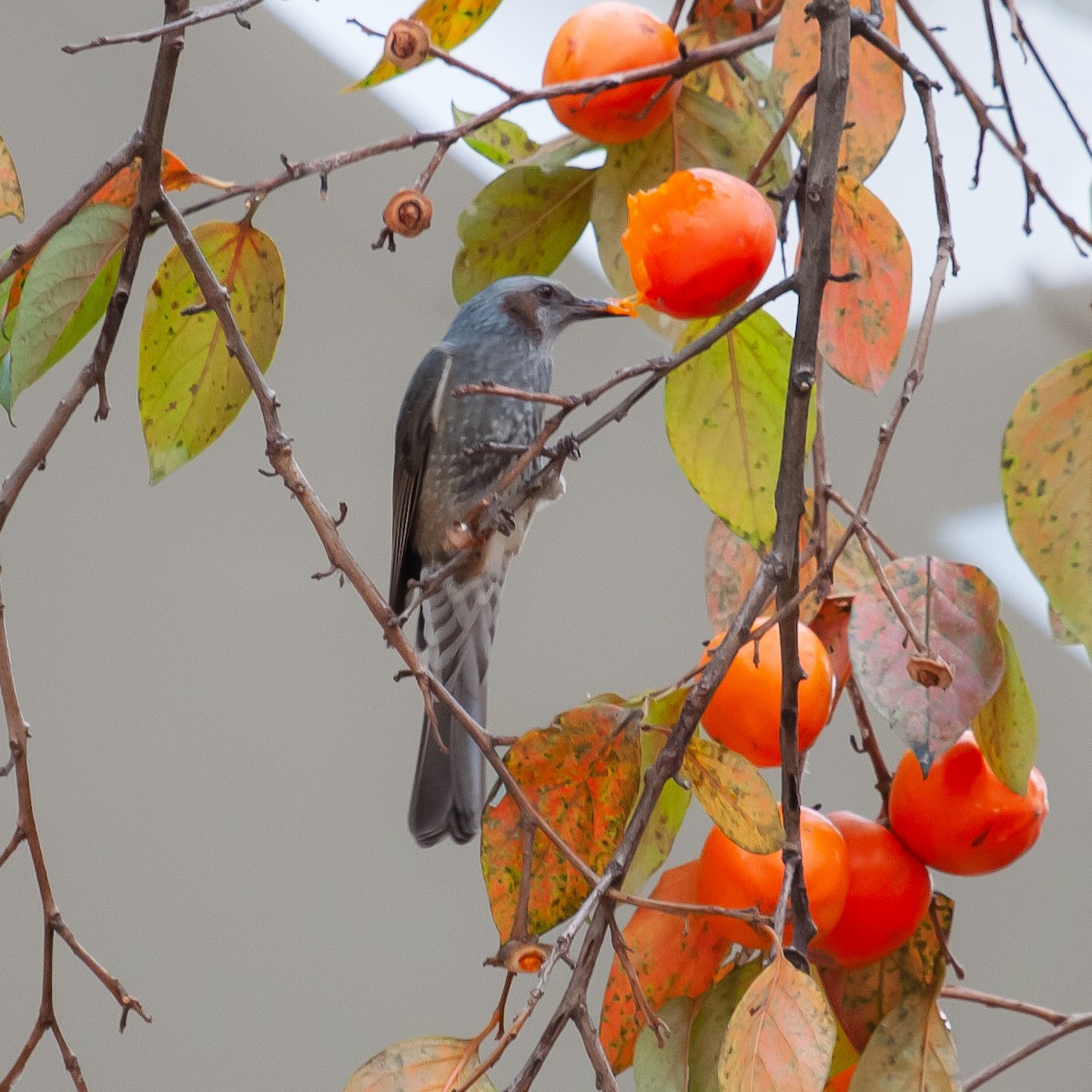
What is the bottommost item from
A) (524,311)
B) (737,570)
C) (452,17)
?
(737,570)

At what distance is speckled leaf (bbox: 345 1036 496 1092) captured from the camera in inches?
19.3

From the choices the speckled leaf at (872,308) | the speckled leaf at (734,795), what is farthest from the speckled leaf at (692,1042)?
the speckled leaf at (872,308)

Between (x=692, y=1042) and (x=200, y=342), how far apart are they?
0.36 metres

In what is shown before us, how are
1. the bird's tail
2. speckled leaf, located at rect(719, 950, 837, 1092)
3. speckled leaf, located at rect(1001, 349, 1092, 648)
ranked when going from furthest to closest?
the bird's tail < speckled leaf, located at rect(1001, 349, 1092, 648) < speckled leaf, located at rect(719, 950, 837, 1092)

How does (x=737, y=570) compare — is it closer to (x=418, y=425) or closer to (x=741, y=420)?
(x=741, y=420)

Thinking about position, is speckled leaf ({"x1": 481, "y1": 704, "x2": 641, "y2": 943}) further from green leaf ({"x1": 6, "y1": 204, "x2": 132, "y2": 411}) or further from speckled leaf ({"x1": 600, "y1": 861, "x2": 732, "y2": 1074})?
green leaf ({"x1": 6, "y1": 204, "x2": 132, "y2": 411})

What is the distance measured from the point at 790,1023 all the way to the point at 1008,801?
8.5 inches

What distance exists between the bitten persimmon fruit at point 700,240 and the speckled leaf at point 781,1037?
24 cm

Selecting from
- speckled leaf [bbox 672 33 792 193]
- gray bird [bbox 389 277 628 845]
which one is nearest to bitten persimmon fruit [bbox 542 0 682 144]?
speckled leaf [bbox 672 33 792 193]

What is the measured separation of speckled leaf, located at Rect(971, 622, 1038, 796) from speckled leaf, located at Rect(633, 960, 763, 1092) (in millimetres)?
134

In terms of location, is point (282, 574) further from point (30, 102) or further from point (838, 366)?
point (838, 366)

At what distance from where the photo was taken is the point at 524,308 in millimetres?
1415

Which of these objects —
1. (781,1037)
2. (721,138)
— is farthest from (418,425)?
(781,1037)

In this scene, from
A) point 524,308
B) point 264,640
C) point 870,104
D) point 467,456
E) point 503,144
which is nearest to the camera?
point 870,104
